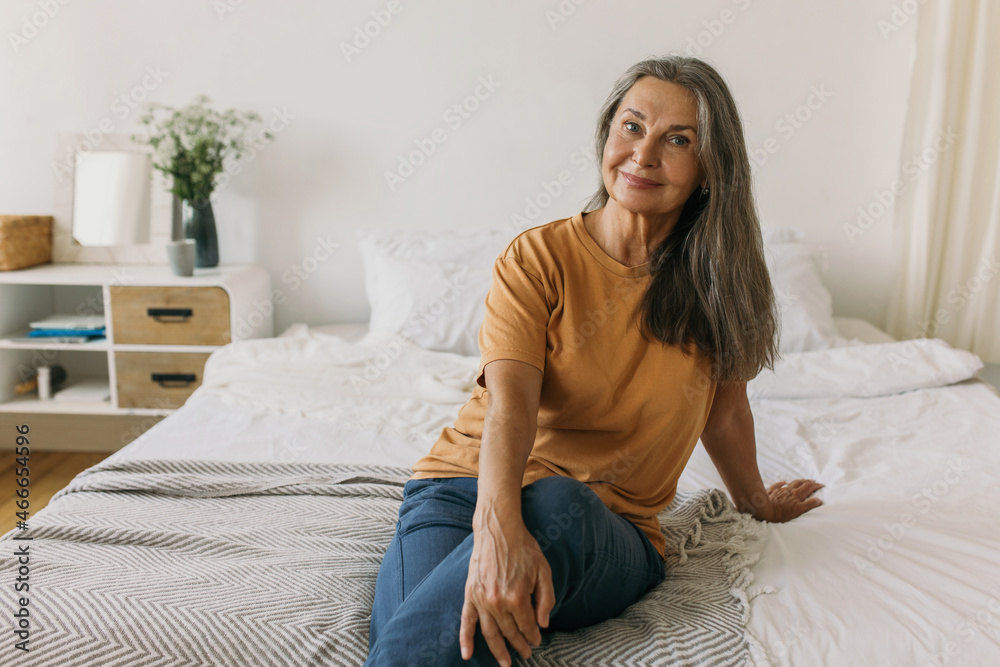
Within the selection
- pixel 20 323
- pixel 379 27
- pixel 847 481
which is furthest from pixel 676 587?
pixel 20 323

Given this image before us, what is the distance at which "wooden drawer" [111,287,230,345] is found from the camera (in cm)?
248

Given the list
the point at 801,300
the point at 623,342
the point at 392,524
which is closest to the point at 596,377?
the point at 623,342

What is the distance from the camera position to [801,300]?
2355 millimetres

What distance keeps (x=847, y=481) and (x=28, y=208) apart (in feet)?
9.35

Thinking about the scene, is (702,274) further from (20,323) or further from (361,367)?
(20,323)

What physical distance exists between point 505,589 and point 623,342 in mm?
416

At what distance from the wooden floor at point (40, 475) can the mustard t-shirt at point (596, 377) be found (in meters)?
1.84

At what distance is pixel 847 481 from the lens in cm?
153

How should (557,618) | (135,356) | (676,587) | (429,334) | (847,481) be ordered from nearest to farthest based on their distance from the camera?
(557,618)
(676,587)
(847,481)
(429,334)
(135,356)

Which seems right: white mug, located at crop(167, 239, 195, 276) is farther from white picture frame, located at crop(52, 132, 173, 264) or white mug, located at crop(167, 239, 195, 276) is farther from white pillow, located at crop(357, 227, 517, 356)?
white pillow, located at crop(357, 227, 517, 356)

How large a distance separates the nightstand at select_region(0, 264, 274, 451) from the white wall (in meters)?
0.36

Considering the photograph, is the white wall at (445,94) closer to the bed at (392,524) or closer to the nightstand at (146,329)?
the nightstand at (146,329)

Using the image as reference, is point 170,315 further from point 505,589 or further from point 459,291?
point 505,589

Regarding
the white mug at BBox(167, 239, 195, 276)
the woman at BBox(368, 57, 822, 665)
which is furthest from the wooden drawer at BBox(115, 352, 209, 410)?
the woman at BBox(368, 57, 822, 665)
